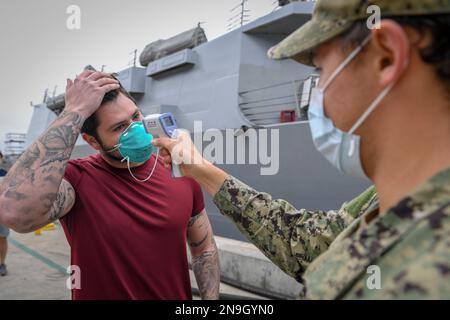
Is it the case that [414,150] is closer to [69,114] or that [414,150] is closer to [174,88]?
[69,114]

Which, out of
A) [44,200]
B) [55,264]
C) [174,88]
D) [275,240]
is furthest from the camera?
[174,88]

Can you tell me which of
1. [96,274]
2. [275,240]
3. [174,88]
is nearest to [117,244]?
[96,274]

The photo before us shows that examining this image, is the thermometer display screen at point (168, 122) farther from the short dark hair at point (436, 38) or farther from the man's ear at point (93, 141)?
the short dark hair at point (436, 38)

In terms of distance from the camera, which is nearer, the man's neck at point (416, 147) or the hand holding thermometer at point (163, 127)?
the man's neck at point (416, 147)

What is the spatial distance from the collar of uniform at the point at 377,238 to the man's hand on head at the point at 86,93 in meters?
1.44

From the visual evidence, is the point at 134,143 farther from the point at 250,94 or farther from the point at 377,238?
the point at 250,94

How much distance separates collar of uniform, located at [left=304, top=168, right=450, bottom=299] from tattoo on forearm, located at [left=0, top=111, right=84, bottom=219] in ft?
4.11

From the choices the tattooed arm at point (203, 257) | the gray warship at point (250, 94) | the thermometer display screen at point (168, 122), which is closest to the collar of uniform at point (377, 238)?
the thermometer display screen at point (168, 122)

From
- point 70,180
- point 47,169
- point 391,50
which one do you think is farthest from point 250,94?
point 391,50

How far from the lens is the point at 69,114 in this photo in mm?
1706

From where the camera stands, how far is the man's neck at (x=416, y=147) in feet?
2.22

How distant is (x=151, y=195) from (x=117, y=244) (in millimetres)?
324

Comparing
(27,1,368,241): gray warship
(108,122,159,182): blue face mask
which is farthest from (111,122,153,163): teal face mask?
(27,1,368,241): gray warship

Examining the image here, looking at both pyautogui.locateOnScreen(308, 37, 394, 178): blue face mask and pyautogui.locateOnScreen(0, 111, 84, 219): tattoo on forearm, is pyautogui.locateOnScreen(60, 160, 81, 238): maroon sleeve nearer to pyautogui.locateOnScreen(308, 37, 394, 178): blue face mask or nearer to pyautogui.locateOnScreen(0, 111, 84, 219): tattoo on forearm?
pyautogui.locateOnScreen(0, 111, 84, 219): tattoo on forearm
